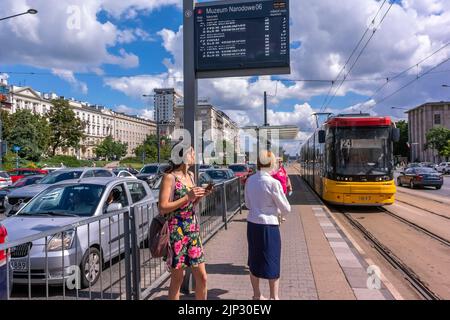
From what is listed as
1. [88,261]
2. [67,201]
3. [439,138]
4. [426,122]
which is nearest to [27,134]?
[67,201]

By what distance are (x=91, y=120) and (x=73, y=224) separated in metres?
138

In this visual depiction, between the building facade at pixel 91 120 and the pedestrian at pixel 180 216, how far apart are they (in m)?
94.5

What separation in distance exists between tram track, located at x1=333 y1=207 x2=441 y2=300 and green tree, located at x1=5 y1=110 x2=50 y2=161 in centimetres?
5914

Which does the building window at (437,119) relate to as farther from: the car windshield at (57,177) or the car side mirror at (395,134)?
the car windshield at (57,177)

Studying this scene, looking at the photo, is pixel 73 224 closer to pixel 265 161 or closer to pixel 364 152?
pixel 265 161

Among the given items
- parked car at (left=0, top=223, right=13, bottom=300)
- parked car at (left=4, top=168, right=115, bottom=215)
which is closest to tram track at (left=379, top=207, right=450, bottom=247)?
parked car at (left=0, top=223, right=13, bottom=300)

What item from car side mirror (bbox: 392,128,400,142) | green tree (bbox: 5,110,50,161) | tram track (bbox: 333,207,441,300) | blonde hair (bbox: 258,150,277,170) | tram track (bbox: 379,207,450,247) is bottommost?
tram track (bbox: 379,207,450,247)

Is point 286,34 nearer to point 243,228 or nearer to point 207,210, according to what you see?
point 207,210

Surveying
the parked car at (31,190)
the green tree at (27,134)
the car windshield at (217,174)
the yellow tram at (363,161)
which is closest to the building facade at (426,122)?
the green tree at (27,134)

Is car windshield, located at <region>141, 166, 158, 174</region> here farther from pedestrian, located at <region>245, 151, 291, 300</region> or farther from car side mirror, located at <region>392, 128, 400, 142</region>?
pedestrian, located at <region>245, 151, 291, 300</region>

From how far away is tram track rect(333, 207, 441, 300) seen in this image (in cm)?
514

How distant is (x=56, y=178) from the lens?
45.5 ft

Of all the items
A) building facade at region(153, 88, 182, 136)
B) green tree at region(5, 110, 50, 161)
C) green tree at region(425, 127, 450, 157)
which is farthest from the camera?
green tree at region(425, 127, 450, 157)

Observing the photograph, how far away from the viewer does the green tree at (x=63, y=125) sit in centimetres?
8506
